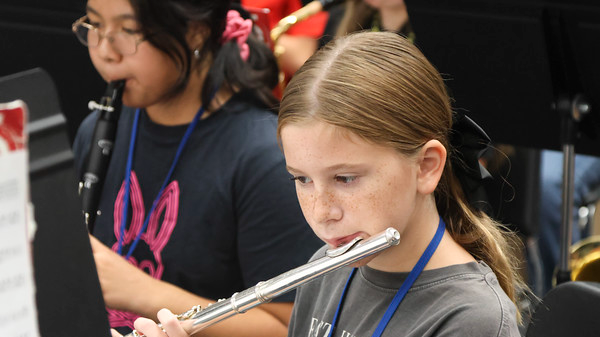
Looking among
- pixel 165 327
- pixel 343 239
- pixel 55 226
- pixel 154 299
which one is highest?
pixel 55 226

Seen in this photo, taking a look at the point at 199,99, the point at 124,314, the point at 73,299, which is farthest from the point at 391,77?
the point at 124,314

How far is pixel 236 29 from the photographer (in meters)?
1.37

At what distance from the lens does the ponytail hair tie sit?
3.16ft

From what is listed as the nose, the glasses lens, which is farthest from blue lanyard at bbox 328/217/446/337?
the glasses lens

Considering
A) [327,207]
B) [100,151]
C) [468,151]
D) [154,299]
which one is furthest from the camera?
[100,151]

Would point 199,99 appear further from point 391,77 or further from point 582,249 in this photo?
point 582,249

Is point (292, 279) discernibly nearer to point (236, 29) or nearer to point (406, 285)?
point (406, 285)

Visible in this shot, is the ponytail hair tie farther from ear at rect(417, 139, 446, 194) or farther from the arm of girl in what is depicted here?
the arm of girl

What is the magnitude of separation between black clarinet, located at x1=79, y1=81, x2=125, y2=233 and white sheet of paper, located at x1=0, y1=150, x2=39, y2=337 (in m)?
0.86

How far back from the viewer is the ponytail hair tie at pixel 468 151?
3.16ft

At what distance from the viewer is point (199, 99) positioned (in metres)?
1.36

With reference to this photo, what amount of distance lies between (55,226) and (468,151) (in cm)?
60

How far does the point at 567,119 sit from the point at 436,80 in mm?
549

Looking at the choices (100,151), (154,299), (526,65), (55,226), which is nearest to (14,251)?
(55,226)
